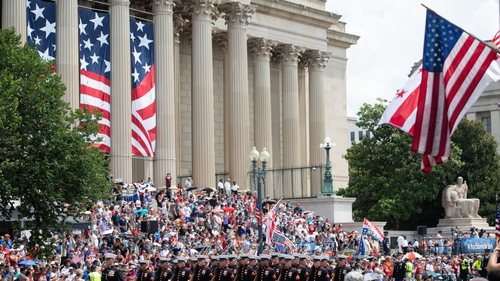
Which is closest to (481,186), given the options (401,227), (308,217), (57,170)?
(401,227)

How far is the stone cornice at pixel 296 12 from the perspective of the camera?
7319 cm

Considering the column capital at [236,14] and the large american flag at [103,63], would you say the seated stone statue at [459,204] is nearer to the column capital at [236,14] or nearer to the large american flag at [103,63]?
the column capital at [236,14]

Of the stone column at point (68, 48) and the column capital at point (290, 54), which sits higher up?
the column capital at point (290, 54)

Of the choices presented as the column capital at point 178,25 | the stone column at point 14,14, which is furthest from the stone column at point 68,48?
the column capital at point 178,25

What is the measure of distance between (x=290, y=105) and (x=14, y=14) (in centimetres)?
2909

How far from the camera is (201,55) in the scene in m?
61.1

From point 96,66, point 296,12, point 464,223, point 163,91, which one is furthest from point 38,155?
point 296,12

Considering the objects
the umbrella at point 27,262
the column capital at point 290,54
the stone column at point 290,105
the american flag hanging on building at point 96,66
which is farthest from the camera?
the column capital at point 290,54

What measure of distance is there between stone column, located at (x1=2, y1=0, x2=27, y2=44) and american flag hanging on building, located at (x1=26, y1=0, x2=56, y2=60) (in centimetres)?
86

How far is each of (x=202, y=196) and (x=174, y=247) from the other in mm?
12196

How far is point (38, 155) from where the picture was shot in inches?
1416

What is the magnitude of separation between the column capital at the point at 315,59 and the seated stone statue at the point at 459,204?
52.1 feet

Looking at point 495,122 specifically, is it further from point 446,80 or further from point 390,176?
point 446,80

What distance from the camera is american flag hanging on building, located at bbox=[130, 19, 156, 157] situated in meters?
56.2
